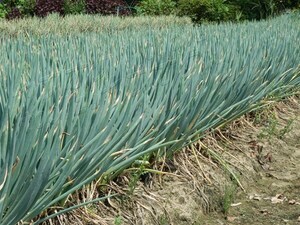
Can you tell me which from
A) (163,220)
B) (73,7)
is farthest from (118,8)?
(163,220)

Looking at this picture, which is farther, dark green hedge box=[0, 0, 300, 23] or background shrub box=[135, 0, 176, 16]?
background shrub box=[135, 0, 176, 16]

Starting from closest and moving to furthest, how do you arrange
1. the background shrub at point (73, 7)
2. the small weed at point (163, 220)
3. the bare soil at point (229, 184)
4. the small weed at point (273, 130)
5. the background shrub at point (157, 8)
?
1. the small weed at point (163, 220)
2. the bare soil at point (229, 184)
3. the small weed at point (273, 130)
4. the background shrub at point (73, 7)
5. the background shrub at point (157, 8)

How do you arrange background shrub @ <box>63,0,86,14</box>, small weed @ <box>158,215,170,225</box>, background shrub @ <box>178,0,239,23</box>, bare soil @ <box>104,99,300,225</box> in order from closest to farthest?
1. small weed @ <box>158,215,170,225</box>
2. bare soil @ <box>104,99,300,225</box>
3. background shrub @ <box>178,0,239,23</box>
4. background shrub @ <box>63,0,86,14</box>

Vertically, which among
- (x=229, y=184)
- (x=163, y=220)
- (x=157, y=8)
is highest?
(x=163, y=220)

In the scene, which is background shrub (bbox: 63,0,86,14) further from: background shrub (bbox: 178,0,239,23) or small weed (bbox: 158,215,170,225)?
small weed (bbox: 158,215,170,225)

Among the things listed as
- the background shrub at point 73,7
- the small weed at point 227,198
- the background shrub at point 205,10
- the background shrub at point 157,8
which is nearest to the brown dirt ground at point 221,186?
the small weed at point 227,198

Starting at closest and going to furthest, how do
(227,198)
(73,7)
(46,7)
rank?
(227,198) → (46,7) → (73,7)

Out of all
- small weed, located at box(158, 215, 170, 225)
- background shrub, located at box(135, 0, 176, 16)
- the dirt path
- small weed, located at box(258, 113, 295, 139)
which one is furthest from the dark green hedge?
small weed, located at box(158, 215, 170, 225)

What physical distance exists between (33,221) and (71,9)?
364 inches

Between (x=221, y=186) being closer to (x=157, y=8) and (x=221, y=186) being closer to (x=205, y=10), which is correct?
(x=205, y=10)

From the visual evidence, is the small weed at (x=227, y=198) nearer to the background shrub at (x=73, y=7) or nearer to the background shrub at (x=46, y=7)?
the background shrub at (x=46, y=7)

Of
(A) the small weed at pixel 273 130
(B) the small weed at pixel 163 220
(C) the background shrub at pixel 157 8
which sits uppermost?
(B) the small weed at pixel 163 220

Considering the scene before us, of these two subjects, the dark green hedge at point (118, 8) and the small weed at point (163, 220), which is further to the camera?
the dark green hedge at point (118, 8)

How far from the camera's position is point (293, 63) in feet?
18.3
